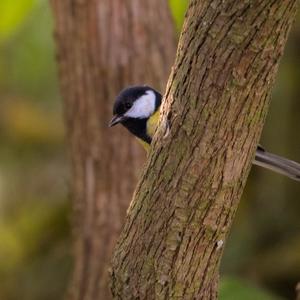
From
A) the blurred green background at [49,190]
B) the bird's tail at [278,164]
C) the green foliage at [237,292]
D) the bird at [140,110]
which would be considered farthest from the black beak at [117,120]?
the blurred green background at [49,190]

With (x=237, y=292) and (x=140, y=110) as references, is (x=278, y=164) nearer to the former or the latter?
(x=140, y=110)

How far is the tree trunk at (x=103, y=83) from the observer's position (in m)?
2.82

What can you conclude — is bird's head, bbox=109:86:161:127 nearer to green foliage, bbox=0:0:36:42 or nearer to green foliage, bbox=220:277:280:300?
green foliage, bbox=220:277:280:300

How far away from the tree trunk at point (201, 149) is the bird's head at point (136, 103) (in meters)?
0.79

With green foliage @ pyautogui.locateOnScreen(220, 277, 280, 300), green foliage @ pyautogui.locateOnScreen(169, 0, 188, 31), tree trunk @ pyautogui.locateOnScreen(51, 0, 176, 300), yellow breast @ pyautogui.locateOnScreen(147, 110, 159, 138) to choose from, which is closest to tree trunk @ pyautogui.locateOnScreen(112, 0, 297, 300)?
yellow breast @ pyautogui.locateOnScreen(147, 110, 159, 138)

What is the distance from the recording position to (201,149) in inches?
60.7

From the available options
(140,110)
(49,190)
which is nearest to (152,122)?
(140,110)

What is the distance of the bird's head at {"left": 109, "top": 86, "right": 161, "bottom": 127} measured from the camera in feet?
7.95

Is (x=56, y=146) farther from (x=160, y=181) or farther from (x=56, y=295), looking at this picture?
(x=160, y=181)

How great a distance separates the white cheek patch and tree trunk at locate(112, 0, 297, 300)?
794mm

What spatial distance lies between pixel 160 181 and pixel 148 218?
0.08 meters

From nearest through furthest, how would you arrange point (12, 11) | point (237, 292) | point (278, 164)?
point (278, 164) → point (237, 292) → point (12, 11)

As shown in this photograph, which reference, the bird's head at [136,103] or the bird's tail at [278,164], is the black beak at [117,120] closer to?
the bird's head at [136,103]

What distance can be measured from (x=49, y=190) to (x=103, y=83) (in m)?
1.58
